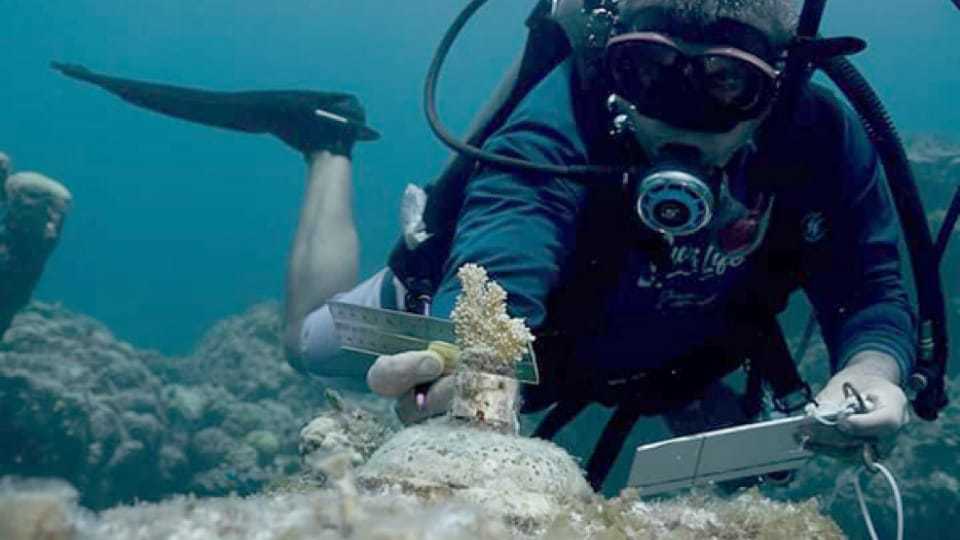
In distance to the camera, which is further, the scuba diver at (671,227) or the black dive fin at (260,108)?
the black dive fin at (260,108)

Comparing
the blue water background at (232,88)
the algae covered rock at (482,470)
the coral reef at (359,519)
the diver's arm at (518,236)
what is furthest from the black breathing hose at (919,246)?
the blue water background at (232,88)

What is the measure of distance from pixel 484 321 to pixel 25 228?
8650 mm

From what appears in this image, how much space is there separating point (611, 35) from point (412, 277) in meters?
1.59

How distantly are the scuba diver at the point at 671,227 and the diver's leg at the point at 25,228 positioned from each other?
22.1 feet

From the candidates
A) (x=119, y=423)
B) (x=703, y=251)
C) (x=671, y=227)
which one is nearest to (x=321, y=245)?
(x=703, y=251)

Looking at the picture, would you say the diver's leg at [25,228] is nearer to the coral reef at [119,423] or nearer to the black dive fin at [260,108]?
the coral reef at [119,423]

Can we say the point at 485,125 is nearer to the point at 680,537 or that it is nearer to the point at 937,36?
the point at 680,537

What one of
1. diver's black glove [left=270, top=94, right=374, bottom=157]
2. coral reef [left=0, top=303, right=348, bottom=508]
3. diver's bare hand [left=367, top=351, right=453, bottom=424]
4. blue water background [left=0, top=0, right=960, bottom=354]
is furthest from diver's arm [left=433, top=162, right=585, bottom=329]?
blue water background [left=0, top=0, right=960, bottom=354]

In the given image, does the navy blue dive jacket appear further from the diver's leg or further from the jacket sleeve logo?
the diver's leg

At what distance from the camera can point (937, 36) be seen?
116562mm

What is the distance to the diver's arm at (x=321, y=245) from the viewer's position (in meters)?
5.88

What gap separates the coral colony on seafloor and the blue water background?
2977 inches

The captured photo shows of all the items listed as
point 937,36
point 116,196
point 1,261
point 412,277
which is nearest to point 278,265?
point 116,196

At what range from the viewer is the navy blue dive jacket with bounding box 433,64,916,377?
3.17 metres
